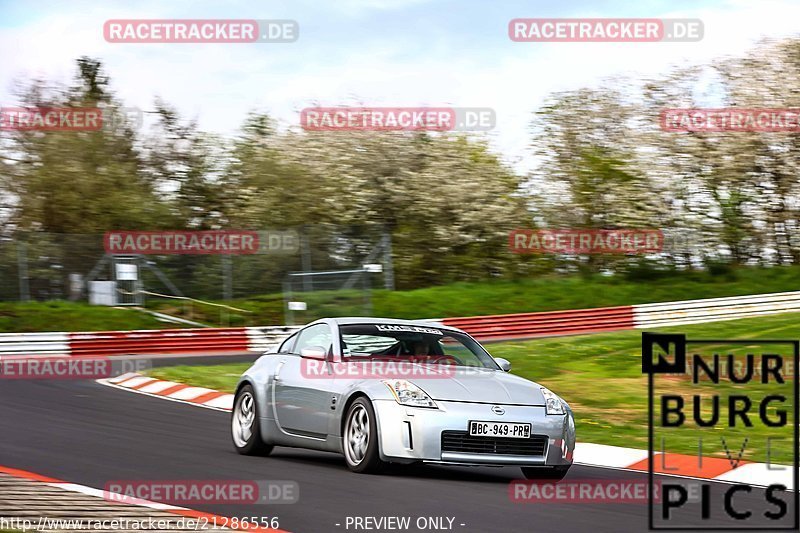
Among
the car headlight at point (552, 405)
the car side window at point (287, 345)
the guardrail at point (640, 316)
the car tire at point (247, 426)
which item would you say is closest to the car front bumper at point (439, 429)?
the car headlight at point (552, 405)

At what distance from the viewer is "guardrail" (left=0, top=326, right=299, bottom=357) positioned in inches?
1078

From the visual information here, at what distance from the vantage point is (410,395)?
9.23 m

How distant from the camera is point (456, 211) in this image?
40531 millimetres

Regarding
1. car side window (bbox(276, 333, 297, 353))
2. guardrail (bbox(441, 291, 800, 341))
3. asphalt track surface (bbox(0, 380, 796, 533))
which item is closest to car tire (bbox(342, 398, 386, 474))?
asphalt track surface (bbox(0, 380, 796, 533))

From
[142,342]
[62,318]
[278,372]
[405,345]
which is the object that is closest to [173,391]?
[278,372]

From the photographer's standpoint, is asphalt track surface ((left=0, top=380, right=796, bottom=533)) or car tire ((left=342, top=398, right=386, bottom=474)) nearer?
asphalt track surface ((left=0, top=380, right=796, bottom=533))

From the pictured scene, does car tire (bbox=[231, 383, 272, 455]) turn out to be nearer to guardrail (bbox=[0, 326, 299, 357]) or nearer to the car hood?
the car hood

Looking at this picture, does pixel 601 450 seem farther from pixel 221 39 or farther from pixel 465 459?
pixel 221 39

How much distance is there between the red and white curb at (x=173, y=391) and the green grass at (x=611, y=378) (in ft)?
1.79

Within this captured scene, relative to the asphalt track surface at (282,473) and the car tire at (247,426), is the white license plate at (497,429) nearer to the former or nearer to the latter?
the asphalt track surface at (282,473)

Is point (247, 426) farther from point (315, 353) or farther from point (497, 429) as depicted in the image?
point (497, 429)

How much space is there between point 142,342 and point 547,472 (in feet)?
69.4

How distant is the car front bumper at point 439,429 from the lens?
29.7 feet

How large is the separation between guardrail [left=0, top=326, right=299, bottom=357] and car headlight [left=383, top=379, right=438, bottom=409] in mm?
18419
